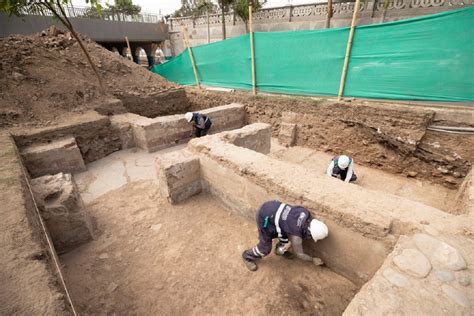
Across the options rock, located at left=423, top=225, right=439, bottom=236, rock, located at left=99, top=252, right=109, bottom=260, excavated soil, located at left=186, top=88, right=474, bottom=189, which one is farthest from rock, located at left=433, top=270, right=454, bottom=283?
excavated soil, located at left=186, top=88, right=474, bottom=189

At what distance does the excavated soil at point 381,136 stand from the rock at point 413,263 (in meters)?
3.52

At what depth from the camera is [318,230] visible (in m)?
2.08

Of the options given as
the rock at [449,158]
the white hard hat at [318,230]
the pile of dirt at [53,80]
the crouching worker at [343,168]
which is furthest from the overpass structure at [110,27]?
the rock at [449,158]

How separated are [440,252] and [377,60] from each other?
403 centimetres

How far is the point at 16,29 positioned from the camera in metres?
11.6

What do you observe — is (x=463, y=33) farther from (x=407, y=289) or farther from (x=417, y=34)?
(x=407, y=289)

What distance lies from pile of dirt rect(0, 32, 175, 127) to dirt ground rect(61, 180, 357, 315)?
135 inches

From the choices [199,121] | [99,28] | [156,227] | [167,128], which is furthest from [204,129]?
[99,28]

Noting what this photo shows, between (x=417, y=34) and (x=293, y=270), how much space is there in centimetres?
452

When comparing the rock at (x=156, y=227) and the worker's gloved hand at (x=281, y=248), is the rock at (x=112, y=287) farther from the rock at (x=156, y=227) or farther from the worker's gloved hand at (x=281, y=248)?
the worker's gloved hand at (x=281, y=248)

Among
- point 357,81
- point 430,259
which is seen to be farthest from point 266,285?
point 357,81

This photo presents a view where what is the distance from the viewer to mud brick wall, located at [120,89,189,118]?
23.1ft

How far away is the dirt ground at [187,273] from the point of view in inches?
83.7

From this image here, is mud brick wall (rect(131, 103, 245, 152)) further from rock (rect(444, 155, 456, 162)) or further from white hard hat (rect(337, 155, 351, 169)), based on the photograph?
rock (rect(444, 155, 456, 162))
